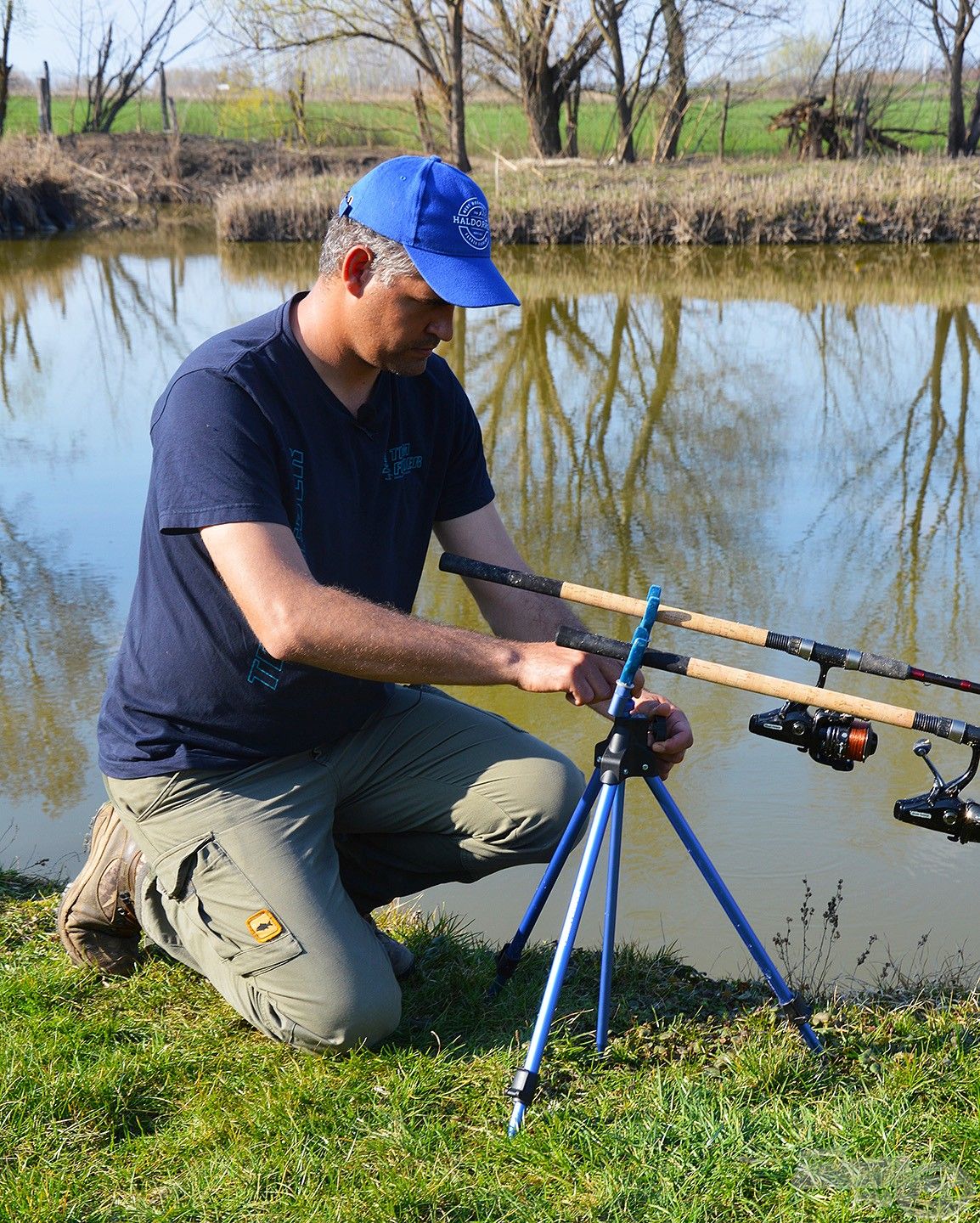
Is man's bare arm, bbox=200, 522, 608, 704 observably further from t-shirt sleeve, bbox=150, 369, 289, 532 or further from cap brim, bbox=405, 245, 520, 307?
cap brim, bbox=405, 245, 520, 307

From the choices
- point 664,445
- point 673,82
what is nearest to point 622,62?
point 673,82

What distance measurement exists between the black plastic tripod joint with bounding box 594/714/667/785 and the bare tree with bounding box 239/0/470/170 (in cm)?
2700

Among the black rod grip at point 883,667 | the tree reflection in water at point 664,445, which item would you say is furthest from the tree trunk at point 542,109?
the black rod grip at point 883,667

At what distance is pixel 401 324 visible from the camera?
2.77m

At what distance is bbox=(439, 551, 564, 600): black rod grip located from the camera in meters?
2.76

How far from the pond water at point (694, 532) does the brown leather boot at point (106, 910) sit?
3.26ft

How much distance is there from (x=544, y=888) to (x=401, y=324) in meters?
1.31

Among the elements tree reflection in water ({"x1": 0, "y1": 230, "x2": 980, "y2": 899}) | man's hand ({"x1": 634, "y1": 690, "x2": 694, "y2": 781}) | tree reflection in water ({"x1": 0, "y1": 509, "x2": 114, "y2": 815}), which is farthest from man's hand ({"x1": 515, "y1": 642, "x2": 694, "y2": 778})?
tree reflection in water ({"x1": 0, "y1": 509, "x2": 114, "y2": 815})

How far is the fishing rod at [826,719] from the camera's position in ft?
7.84

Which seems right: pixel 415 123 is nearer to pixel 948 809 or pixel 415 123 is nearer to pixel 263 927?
pixel 263 927

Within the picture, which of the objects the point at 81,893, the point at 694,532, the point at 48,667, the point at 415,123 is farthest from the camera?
the point at 415,123

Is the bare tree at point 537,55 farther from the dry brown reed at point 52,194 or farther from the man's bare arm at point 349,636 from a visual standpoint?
the man's bare arm at point 349,636

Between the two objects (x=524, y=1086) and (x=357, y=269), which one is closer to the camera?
(x=524, y=1086)

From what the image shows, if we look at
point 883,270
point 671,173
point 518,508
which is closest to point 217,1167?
point 518,508
